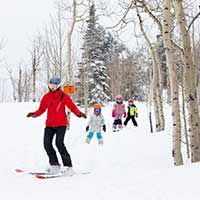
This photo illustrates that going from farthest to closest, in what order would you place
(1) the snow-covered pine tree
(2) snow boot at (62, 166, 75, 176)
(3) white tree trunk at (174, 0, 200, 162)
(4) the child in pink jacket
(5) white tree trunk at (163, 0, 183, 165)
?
(1) the snow-covered pine tree → (4) the child in pink jacket → (5) white tree trunk at (163, 0, 183, 165) → (3) white tree trunk at (174, 0, 200, 162) → (2) snow boot at (62, 166, 75, 176)

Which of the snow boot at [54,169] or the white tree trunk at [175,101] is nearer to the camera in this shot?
the snow boot at [54,169]

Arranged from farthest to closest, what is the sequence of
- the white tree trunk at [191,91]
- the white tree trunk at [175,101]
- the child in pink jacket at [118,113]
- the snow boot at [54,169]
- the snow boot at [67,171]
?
the child in pink jacket at [118,113], the white tree trunk at [175,101], the white tree trunk at [191,91], the snow boot at [54,169], the snow boot at [67,171]

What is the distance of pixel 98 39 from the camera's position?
48000mm

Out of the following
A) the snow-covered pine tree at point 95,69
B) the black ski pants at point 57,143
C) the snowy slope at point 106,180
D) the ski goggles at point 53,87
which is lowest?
the snowy slope at point 106,180

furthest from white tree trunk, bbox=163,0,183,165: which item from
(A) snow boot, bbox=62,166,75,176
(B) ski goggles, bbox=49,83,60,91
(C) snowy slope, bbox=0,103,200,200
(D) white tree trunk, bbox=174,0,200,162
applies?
(B) ski goggles, bbox=49,83,60,91

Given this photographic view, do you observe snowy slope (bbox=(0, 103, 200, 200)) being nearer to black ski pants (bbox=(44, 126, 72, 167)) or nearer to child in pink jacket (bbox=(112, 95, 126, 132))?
black ski pants (bbox=(44, 126, 72, 167))

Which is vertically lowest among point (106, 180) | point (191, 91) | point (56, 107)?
point (106, 180)

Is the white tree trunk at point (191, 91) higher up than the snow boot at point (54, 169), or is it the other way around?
the white tree trunk at point (191, 91)

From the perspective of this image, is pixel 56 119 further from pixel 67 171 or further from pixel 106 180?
pixel 106 180

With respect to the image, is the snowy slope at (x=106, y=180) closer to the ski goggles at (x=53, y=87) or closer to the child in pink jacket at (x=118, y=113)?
the ski goggles at (x=53, y=87)

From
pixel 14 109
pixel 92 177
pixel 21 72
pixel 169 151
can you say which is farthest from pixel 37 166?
pixel 21 72

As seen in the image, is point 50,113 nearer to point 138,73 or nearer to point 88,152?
point 88,152

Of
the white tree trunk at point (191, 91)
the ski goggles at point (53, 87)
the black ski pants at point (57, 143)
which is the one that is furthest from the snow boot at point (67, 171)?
the white tree trunk at point (191, 91)

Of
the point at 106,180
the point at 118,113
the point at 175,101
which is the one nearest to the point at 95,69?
the point at 118,113
